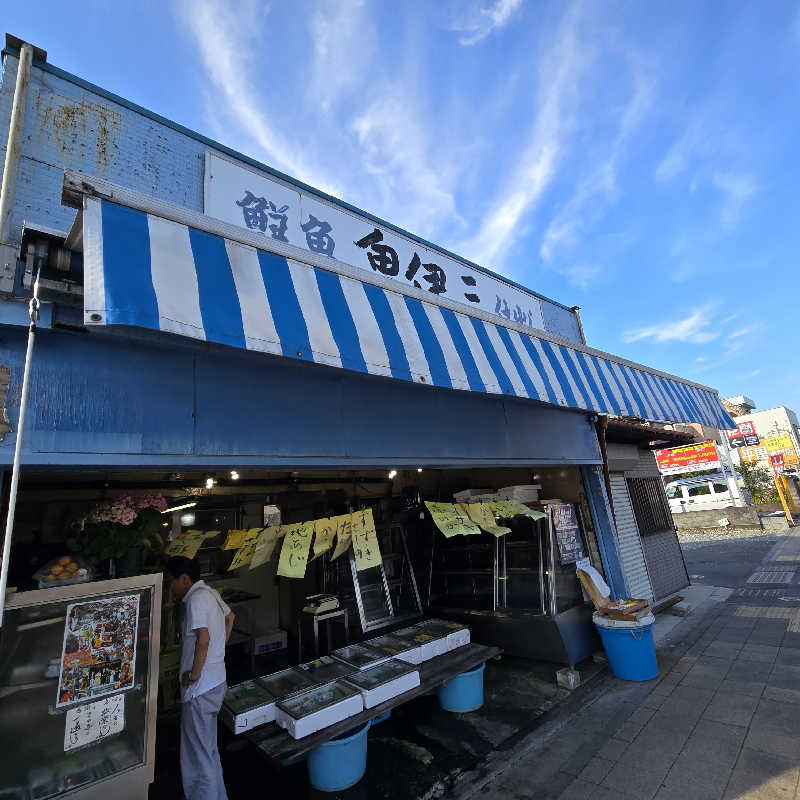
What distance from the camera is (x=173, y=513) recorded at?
774 cm

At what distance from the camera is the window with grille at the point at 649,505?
9.97 metres

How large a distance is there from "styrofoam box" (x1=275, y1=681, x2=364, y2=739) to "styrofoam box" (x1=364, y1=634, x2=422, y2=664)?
39.2 inches

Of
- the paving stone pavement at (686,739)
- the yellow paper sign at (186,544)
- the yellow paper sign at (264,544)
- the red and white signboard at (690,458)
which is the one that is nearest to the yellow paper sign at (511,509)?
the paving stone pavement at (686,739)

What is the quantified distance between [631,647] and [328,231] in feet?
23.6

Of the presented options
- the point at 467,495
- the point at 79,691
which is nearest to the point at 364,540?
the point at 467,495

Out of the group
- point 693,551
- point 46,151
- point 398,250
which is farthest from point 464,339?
point 693,551

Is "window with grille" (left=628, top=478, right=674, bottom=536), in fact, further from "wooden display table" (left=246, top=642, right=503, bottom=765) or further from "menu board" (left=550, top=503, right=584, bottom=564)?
"wooden display table" (left=246, top=642, right=503, bottom=765)

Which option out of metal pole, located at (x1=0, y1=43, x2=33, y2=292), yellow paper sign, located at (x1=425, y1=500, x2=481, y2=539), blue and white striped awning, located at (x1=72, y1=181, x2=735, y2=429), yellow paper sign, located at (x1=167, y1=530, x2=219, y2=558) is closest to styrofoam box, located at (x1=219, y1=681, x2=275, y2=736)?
yellow paper sign, located at (x1=425, y1=500, x2=481, y2=539)

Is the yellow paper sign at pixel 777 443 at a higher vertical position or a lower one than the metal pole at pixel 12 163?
lower

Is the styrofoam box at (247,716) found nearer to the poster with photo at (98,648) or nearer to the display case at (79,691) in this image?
the display case at (79,691)

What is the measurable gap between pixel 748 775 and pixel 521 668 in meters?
3.39

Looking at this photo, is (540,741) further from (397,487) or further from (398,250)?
(398,250)

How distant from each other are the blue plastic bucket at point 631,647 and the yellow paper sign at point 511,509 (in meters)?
1.72

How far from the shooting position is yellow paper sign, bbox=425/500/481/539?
6404mm
